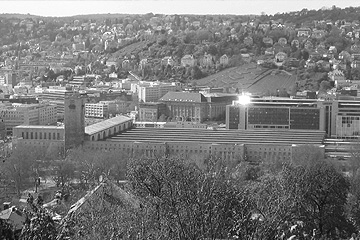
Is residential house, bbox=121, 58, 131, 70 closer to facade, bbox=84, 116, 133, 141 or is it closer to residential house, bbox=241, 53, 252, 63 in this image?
residential house, bbox=241, 53, 252, 63

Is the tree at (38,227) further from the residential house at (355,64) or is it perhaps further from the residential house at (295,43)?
the residential house at (295,43)

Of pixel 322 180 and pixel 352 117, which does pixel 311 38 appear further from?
pixel 322 180

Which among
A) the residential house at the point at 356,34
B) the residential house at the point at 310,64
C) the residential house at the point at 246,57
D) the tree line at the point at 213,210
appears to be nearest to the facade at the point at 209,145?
the tree line at the point at 213,210

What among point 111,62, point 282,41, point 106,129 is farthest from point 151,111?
point 282,41

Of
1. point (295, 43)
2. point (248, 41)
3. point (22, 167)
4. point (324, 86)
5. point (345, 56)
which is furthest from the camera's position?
point (248, 41)

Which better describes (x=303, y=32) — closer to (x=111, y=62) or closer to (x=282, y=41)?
(x=282, y=41)
